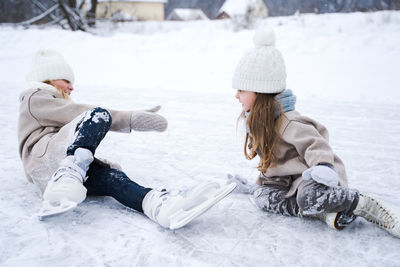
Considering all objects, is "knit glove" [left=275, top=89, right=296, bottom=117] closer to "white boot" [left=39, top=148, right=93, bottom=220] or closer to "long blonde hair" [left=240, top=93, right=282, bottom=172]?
"long blonde hair" [left=240, top=93, right=282, bottom=172]

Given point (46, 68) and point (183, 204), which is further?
point (46, 68)

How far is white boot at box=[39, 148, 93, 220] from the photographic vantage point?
149 cm

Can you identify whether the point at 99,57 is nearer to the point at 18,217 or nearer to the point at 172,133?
the point at 172,133

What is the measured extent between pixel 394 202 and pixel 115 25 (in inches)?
540

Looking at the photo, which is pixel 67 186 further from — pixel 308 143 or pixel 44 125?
pixel 308 143

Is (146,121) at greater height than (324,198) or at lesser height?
greater

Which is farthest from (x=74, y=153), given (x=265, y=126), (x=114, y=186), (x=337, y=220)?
(x=337, y=220)

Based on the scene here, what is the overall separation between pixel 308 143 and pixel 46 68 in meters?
1.50

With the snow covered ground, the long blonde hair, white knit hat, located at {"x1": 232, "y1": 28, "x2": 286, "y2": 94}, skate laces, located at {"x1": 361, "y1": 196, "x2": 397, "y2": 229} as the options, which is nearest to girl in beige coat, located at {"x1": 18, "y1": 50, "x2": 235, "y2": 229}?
the snow covered ground

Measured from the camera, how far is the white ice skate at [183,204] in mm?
1530

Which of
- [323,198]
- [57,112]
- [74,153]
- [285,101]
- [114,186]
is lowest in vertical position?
[114,186]

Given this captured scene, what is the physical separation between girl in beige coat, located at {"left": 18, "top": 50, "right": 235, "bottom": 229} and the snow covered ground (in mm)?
118

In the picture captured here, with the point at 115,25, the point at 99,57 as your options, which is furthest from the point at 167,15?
the point at 99,57

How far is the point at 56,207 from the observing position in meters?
1.53
